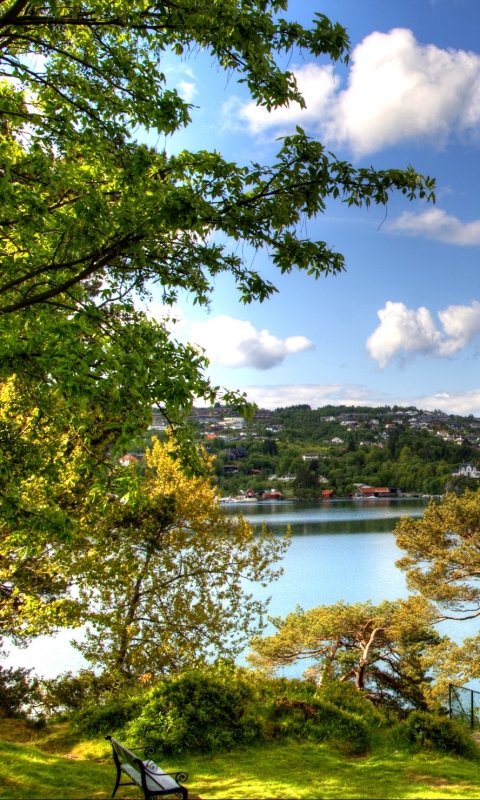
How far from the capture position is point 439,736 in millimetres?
6789

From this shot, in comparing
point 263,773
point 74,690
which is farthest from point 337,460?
point 263,773

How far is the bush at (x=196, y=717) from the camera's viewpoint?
21.6ft

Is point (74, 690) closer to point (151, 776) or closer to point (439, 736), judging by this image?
point (439, 736)

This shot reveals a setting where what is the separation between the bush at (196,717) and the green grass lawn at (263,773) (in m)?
0.17

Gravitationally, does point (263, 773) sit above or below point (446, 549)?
below

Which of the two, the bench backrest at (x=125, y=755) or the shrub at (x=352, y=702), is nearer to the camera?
the bench backrest at (x=125, y=755)

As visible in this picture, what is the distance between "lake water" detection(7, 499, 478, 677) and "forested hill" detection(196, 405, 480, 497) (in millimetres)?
4986

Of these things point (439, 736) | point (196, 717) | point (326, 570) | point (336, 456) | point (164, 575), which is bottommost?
point (326, 570)

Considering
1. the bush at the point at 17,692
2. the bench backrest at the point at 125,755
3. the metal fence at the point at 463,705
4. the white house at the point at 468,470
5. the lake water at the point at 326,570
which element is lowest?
the lake water at the point at 326,570

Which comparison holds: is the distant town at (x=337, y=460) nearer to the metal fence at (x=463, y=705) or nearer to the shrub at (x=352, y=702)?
the metal fence at (x=463, y=705)

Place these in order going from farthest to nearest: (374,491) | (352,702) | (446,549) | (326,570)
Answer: (374,491)
(326,570)
(446,549)
(352,702)

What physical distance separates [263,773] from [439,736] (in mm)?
2111

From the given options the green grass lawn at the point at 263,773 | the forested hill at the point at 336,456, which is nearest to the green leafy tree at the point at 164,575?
the green grass lawn at the point at 263,773

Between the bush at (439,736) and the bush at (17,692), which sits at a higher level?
the bush at (439,736)
